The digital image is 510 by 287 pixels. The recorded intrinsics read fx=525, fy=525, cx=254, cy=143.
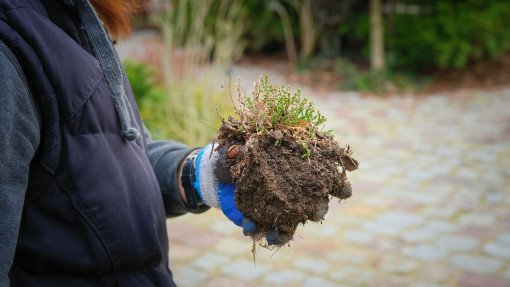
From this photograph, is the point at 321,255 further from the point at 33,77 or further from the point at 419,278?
the point at 33,77

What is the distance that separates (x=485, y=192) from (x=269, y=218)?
3.93 m

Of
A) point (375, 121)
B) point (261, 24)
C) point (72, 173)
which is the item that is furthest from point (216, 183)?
point (261, 24)

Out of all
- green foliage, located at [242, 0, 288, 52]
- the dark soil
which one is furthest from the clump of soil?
green foliage, located at [242, 0, 288, 52]

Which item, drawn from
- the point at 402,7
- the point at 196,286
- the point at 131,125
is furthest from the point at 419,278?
the point at 402,7

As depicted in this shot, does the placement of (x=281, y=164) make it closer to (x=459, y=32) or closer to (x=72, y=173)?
(x=72, y=173)

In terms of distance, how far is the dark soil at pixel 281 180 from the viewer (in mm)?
1468

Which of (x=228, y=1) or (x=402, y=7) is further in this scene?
(x=228, y=1)

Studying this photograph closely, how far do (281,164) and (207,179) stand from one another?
10.0 inches

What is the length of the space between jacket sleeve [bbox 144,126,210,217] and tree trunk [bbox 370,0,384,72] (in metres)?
7.67

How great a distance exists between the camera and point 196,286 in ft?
11.3

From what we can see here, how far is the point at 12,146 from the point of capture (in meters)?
1.00

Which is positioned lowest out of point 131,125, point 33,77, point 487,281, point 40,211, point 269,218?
point 487,281

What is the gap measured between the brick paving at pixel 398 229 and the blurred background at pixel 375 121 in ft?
0.04

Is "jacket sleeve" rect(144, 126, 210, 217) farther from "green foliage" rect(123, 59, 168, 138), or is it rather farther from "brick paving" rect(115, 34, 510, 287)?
"green foliage" rect(123, 59, 168, 138)
